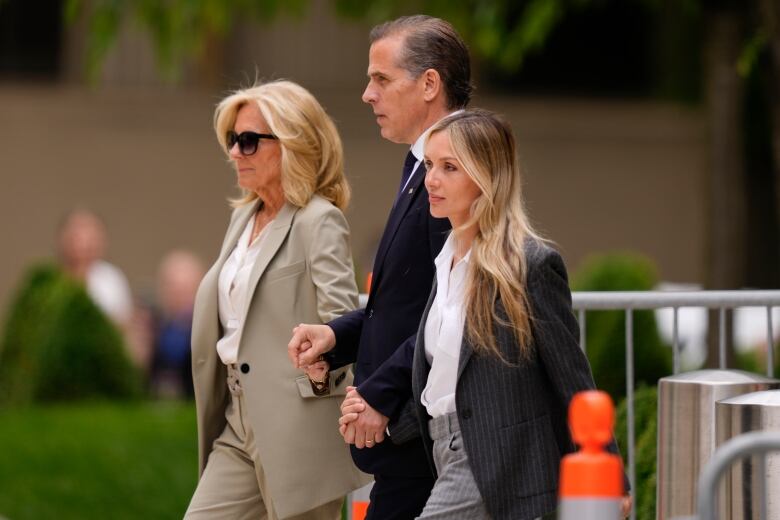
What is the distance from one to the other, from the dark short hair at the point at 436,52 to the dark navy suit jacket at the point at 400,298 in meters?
0.31

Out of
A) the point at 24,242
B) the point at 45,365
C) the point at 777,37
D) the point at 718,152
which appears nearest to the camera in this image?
the point at 777,37

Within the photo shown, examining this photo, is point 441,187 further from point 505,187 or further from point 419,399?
point 419,399

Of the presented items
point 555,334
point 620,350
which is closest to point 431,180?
point 555,334

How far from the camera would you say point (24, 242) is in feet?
61.1

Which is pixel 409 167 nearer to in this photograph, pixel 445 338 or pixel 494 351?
pixel 445 338

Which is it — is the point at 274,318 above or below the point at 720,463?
above

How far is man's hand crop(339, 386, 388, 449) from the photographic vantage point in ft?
15.4

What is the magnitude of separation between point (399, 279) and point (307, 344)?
1.16 ft

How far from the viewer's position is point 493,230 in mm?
4484

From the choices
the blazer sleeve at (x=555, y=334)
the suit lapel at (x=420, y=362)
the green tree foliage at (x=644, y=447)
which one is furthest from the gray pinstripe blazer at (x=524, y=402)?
the green tree foliage at (x=644, y=447)

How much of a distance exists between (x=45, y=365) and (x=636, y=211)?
33.5 feet

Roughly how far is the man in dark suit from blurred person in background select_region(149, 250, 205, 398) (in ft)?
26.5

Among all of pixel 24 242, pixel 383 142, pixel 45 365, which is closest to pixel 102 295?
pixel 45 365

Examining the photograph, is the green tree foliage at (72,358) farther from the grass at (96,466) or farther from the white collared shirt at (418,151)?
the white collared shirt at (418,151)
